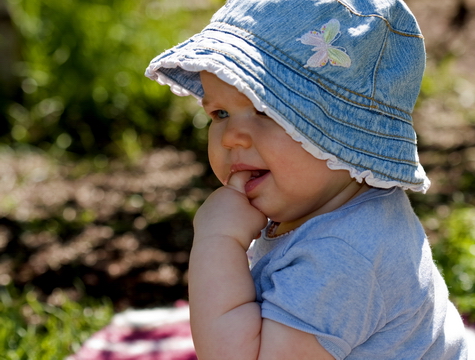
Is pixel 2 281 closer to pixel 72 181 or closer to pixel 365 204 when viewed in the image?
pixel 72 181

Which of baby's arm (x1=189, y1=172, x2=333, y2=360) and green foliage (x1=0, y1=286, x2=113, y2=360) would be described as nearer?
baby's arm (x1=189, y1=172, x2=333, y2=360)

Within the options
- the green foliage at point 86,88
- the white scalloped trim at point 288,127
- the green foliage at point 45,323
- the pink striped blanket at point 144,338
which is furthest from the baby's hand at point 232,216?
the green foliage at point 86,88

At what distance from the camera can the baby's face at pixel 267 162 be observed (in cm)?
163

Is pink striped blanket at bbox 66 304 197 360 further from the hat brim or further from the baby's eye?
the hat brim

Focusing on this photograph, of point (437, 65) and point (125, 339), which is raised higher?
point (125, 339)

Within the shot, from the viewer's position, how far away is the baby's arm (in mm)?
1508

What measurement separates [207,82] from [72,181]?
357 centimetres

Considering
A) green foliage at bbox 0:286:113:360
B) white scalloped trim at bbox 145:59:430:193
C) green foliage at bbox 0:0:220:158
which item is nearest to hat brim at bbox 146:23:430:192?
white scalloped trim at bbox 145:59:430:193

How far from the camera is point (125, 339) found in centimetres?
314

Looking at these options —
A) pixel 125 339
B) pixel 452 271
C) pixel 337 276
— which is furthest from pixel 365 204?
pixel 125 339

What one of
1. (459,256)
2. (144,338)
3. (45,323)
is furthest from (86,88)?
(459,256)

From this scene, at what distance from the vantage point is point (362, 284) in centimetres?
153

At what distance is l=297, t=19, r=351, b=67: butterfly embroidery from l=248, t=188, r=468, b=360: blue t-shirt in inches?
15.4

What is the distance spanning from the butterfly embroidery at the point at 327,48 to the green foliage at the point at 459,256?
167cm
